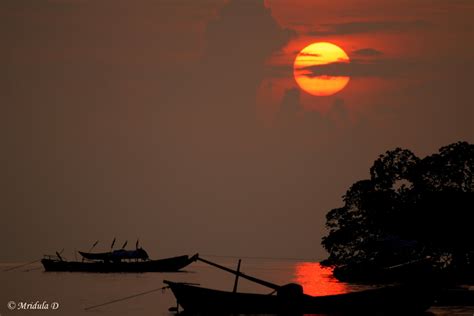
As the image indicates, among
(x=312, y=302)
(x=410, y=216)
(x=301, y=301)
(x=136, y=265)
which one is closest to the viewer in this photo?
(x=301, y=301)

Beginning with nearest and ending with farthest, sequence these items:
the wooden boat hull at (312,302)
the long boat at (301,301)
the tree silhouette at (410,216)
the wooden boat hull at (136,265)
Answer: the long boat at (301,301) → the wooden boat hull at (312,302) → the tree silhouette at (410,216) → the wooden boat hull at (136,265)

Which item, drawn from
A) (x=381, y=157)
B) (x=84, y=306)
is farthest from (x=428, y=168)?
(x=84, y=306)

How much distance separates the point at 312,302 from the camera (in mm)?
68250

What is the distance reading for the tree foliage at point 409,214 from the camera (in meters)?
109

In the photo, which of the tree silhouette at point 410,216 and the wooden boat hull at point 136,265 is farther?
the wooden boat hull at point 136,265

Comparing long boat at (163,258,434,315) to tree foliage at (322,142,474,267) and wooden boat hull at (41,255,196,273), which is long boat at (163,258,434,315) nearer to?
tree foliage at (322,142,474,267)

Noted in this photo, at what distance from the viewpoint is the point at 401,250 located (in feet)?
352

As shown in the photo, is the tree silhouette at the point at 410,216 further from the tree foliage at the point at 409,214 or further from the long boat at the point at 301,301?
the long boat at the point at 301,301

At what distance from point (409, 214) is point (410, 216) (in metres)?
0.54

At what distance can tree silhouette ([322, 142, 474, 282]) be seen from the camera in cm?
10938

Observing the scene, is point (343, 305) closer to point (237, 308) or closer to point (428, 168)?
point (237, 308)

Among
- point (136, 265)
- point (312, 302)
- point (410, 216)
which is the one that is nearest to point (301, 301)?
point (312, 302)

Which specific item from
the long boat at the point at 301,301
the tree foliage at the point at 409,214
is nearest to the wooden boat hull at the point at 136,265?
the tree foliage at the point at 409,214

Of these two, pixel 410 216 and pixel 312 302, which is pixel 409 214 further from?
pixel 312 302
